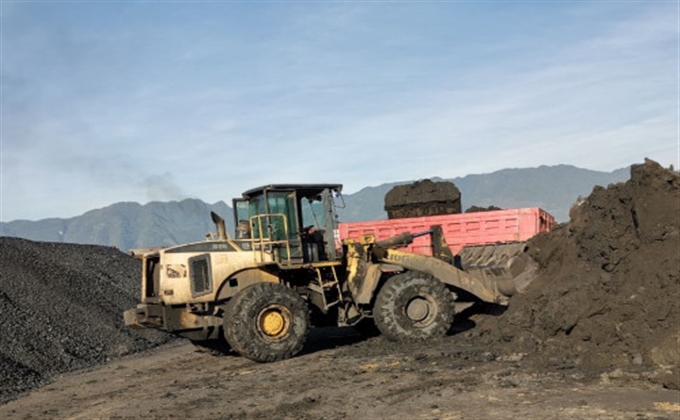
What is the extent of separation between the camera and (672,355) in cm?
848

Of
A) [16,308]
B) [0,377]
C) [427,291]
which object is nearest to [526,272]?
[427,291]

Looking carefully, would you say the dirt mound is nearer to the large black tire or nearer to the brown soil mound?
the large black tire

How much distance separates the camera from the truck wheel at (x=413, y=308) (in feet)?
39.7

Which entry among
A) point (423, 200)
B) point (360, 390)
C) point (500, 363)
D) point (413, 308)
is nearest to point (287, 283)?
point (413, 308)

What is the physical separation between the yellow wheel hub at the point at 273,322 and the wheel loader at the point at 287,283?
0.02 meters

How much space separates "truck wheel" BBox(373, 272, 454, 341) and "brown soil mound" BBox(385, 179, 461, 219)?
853 centimetres

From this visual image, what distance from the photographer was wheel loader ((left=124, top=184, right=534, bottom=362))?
11508 mm

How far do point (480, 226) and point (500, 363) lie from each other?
23.6 ft

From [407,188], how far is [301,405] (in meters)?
13.8

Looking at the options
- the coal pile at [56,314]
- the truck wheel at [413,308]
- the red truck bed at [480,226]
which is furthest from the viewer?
the red truck bed at [480,226]

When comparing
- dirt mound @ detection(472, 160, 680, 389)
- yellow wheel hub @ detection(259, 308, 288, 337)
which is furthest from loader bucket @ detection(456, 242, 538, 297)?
yellow wheel hub @ detection(259, 308, 288, 337)

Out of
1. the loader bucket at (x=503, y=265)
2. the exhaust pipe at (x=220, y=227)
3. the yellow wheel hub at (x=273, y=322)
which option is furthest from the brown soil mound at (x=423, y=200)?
the yellow wheel hub at (x=273, y=322)

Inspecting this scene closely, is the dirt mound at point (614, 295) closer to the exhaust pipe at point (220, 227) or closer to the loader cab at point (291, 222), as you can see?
the loader cab at point (291, 222)

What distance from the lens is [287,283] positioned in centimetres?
1249
